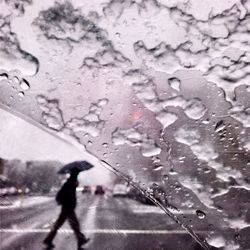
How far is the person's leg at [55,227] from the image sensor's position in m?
1.41

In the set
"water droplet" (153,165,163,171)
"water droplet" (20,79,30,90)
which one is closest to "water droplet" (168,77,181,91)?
"water droplet" (153,165,163,171)

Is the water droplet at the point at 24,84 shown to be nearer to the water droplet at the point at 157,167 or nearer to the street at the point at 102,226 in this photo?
the street at the point at 102,226

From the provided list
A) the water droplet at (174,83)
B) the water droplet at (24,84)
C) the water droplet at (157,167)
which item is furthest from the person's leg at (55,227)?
the water droplet at (174,83)

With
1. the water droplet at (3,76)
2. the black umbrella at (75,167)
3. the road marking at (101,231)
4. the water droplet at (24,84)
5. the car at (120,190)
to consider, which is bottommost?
the road marking at (101,231)

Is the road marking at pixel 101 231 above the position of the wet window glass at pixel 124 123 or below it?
below

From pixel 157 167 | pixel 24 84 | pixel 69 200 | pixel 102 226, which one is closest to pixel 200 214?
pixel 157 167

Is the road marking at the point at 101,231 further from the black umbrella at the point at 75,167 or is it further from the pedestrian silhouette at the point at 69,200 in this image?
the black umbrella at the point at 75,167

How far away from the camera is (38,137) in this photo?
4.70 feet

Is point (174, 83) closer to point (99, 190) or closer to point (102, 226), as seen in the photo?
point (99, 190)

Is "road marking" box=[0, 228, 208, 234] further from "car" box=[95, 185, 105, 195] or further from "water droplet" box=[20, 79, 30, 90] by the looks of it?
"water droplet" box=[20, 79, 30, 90]

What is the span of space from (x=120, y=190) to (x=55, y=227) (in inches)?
10.9

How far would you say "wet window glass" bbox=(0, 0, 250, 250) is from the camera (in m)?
1.41

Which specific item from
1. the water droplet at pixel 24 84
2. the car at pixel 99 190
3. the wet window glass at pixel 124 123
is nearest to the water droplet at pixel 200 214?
the wet window glass at pixel 124 123

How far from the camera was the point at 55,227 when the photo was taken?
1.44 m
